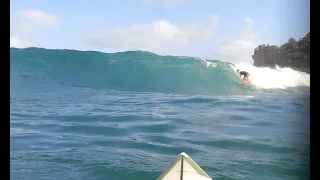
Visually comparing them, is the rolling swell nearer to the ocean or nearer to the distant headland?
the ocean

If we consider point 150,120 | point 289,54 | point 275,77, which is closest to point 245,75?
point 275,77

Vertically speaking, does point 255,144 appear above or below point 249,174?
above

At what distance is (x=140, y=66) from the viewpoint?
239 cm

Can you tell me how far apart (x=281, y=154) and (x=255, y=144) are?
0.17 metres

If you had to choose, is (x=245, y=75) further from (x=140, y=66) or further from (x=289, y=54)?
(x=140, y=66)

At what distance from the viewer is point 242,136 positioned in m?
2.28

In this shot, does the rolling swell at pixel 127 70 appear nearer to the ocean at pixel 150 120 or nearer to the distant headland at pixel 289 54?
the ocean at pixel 150 120

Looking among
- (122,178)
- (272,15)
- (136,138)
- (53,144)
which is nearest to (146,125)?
(136,138)

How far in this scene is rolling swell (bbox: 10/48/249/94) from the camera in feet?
7.60

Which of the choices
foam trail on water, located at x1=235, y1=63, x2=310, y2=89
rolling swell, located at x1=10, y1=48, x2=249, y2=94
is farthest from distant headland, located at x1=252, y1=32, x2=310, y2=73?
rolling swell, located at x1=10, y1=48, x2=249, y2=94

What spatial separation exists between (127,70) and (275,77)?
93cm

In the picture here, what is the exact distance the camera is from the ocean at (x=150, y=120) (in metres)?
2.23

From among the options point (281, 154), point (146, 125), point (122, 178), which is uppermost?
point (146, 125)

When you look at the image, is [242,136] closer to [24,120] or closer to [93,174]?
[93,174]
